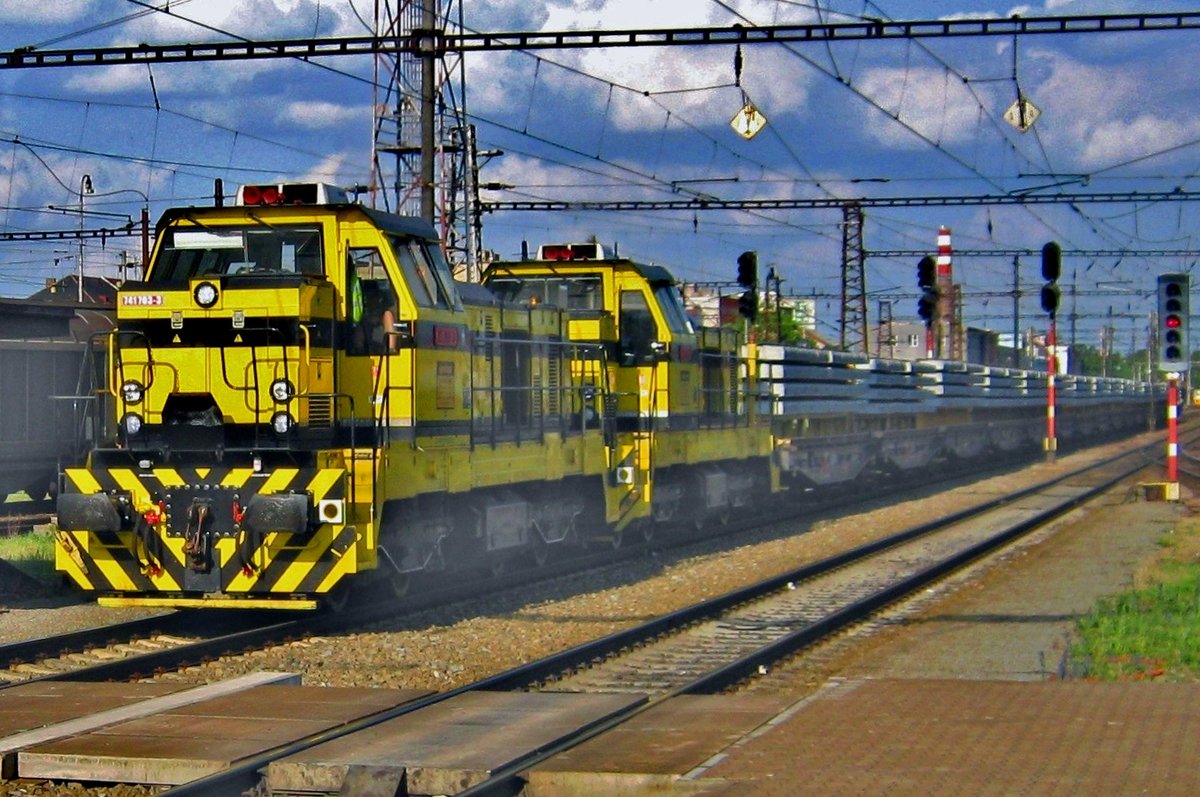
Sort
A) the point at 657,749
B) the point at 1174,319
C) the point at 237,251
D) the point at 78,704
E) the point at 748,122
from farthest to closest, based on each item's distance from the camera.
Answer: the point at 1174,319 → the point at 748,122 → the point at 237,251 → the point at 78,704 → the point at 657,749

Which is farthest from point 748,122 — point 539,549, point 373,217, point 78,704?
point 78,704

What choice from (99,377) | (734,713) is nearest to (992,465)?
(99,377)

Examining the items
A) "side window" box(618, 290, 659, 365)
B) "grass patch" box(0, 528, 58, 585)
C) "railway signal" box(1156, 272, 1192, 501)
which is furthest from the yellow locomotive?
"railway signal" box(1156, 272, 1192, 501)

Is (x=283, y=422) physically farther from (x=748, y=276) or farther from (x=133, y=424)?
(x=748, y=276)

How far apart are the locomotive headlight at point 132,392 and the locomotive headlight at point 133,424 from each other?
105 millimetres

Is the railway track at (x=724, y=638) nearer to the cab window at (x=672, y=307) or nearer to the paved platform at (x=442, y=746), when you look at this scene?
the paved platform at (x=442, y=746)

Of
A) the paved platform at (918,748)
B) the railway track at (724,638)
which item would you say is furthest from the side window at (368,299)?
the paved platform at (918,748)

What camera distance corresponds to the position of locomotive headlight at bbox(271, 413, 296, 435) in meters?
11.9

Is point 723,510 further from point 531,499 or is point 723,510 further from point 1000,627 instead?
point 1000,627

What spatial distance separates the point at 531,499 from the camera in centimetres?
1573

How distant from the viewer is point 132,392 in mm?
12242

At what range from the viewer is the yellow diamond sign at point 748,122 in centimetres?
2117

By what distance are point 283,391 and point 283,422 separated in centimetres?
24

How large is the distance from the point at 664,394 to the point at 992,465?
23.8 m
